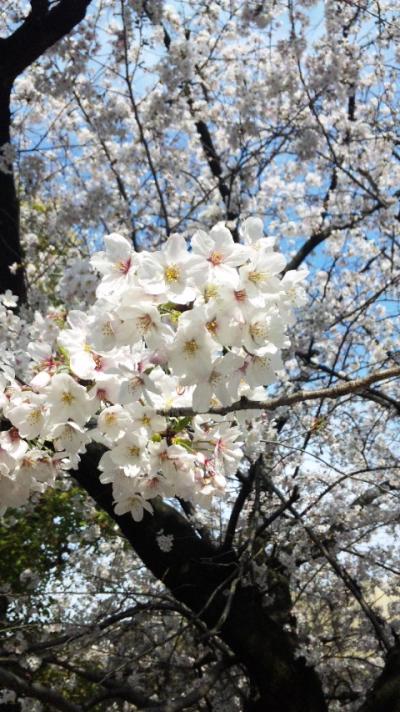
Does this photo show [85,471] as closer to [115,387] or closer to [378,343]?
[115,387]

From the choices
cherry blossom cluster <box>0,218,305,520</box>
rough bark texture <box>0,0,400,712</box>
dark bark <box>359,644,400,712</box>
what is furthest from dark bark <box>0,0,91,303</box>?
dark bark <box>359,644,400,712</box>

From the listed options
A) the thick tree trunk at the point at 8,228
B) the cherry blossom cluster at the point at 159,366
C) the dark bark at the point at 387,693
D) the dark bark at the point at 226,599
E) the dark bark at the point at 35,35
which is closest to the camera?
the cherry blossom cluster at the point at 159,366

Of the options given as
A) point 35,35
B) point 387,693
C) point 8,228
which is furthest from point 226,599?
point 35,35

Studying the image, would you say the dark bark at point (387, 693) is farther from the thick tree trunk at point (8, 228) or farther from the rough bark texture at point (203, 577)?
the thick tree trunk at point (8, 228)

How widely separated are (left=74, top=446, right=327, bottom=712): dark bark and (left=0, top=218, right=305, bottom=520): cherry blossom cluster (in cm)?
191

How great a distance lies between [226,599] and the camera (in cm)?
365

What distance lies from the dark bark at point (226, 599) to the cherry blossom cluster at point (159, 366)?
1912mm

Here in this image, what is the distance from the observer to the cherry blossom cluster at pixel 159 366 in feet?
4.13

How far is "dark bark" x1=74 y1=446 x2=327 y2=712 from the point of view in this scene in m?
3.50

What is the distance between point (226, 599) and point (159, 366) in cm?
260

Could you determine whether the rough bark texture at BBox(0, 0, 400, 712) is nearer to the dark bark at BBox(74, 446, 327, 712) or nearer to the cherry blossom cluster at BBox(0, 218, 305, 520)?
the dark bark at BBox(74, 446, 327, 712)

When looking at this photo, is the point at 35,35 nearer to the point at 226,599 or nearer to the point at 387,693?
the point at 226,599

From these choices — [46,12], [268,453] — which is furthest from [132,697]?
[46,12]

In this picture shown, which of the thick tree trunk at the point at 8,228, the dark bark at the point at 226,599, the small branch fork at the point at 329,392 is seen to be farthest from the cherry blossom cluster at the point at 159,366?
the thick tree trunk at the point at 8,228
